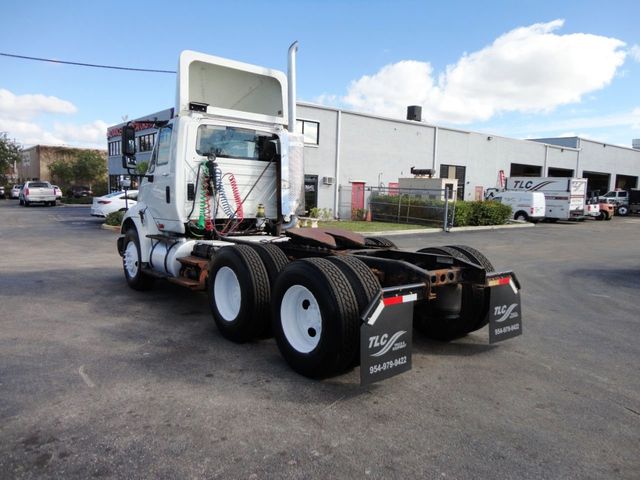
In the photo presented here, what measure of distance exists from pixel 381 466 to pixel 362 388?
117 cm

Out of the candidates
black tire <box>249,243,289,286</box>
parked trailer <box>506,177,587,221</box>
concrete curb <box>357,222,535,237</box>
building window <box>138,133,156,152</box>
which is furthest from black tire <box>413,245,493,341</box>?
building window <box>138,133,156,152</box>

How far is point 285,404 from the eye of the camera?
3.77 m

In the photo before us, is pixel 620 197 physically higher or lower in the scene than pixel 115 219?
higher

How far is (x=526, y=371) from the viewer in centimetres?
459

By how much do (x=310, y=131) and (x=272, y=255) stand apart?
69.4ft

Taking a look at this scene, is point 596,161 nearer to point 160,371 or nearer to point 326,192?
point 326,192

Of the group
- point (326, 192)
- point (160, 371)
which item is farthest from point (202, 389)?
point (326, 192)

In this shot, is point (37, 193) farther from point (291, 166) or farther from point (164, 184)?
point (291, 166)

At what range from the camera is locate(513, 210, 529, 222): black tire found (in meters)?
27.7

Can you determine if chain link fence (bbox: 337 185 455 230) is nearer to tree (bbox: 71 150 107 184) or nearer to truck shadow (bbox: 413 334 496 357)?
truck shadow (bbox: 413 334 496 357)

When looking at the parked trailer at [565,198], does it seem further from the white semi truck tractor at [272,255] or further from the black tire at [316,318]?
the black tire at [316,318]

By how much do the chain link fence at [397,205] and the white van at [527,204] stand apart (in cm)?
426

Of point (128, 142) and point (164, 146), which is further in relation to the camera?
point (164, 146)

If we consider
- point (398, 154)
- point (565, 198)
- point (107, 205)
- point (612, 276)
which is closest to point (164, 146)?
point (612, 276)
